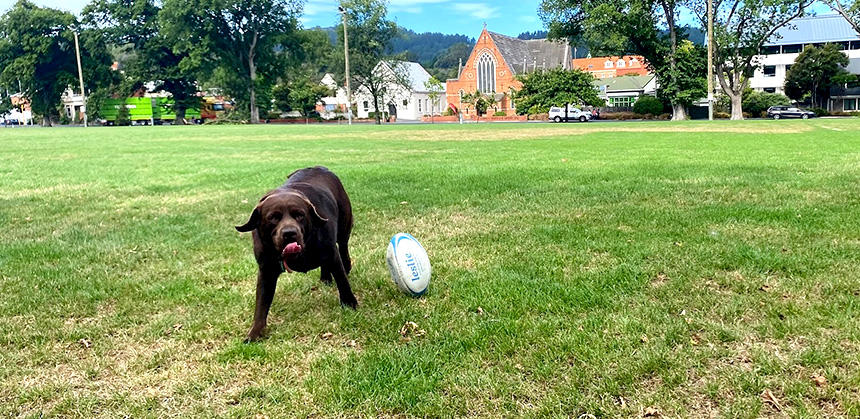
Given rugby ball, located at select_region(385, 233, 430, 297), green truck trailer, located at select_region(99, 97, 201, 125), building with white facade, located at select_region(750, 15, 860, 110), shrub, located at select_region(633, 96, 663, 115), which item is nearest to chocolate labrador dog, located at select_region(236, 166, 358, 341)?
rugby ball, located at select_region(385, 233, 430, 297)

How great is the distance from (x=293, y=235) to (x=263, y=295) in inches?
24.6

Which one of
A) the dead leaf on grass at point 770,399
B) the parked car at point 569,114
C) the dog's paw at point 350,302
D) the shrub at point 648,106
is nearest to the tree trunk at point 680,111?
the shrub at point 648,106

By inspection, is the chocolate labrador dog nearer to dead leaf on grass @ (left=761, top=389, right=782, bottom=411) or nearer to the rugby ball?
the rugby ball

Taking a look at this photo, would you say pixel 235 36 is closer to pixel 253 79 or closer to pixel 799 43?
pixel 253 79

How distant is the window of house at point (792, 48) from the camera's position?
239 ft

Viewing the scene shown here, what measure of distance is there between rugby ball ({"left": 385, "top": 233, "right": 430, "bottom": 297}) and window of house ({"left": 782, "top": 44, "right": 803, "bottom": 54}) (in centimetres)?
8434

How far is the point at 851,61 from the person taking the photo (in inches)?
2633

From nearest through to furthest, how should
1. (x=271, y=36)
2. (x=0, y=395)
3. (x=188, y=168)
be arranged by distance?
1. (x=0, y=395)
2. (x=188, y=168)
3. (x=271, y=36)

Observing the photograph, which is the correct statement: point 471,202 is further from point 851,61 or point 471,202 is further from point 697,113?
point 851,61

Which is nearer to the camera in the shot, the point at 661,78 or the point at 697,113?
the point at 661,78

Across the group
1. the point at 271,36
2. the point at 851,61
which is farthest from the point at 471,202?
the point at 851,61

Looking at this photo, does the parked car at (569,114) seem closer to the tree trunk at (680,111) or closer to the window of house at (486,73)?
the tree trunk at (680,111)

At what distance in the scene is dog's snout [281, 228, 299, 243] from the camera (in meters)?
3.16

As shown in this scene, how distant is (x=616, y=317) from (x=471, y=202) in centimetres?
437
